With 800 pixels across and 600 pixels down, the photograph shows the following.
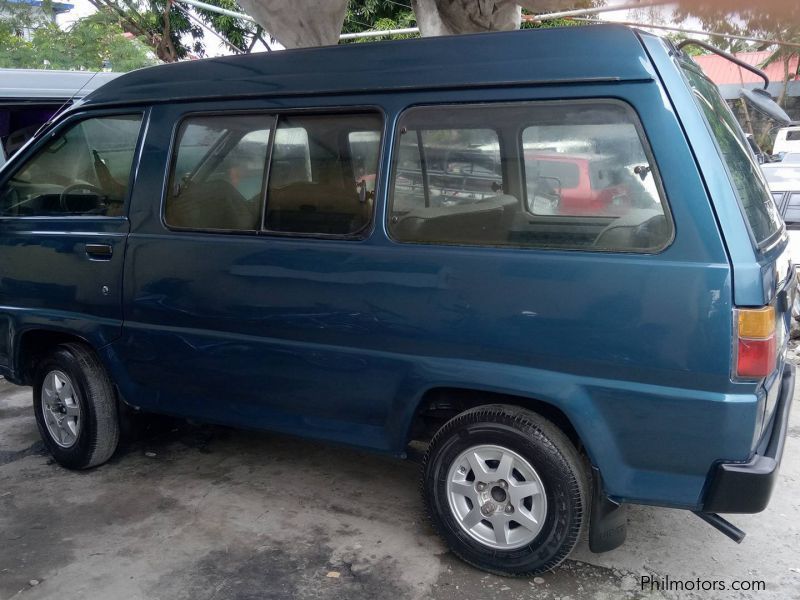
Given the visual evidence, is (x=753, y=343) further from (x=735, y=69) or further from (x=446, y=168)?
(x=735, y=69)

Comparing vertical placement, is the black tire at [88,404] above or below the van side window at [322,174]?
below

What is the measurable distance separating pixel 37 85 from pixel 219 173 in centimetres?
572

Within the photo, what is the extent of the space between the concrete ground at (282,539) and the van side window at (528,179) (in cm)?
139

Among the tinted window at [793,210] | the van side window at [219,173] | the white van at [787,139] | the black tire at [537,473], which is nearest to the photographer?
the black tire at [537,473]

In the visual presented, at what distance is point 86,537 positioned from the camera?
3568mm

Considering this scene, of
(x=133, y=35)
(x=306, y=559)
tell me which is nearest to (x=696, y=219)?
(x=306, y=559)

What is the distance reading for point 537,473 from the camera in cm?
300

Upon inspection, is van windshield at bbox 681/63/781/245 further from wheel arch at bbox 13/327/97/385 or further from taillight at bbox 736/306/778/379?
wheel arch at bbox 13/327/97/385

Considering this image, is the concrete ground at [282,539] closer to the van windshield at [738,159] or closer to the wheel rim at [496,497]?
the wheel rim at [496,497]

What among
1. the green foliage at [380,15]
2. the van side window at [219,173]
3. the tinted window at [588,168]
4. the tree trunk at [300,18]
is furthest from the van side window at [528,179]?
the green foliage at [380,15]

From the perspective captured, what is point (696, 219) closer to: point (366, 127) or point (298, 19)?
point (366, 127)

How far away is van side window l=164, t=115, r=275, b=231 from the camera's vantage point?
358 centimetres

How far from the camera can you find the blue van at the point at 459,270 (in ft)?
8.83

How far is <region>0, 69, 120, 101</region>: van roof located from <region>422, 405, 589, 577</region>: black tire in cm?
649
